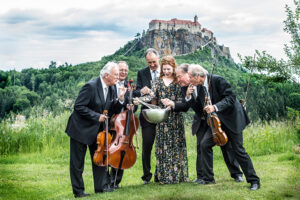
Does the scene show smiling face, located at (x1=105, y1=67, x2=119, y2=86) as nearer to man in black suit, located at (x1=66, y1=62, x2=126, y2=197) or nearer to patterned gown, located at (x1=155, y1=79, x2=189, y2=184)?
man in black suit, located at (x1=66, y1=62, x2=126, y2=197)

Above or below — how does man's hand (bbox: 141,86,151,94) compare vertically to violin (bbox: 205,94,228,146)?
above

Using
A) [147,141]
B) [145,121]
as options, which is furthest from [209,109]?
[147,141]

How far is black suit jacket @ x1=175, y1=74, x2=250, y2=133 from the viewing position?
18.6 feet

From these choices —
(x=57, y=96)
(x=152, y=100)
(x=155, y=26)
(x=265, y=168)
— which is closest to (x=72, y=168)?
(x=152, y=100)

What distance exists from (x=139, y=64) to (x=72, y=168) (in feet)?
106

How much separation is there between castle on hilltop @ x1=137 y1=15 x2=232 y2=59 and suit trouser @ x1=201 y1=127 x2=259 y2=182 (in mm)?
49075

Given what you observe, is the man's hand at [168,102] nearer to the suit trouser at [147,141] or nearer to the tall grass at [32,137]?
the suit trouser at [147,141]

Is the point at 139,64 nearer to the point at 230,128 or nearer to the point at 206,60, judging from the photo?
the point at 206,60

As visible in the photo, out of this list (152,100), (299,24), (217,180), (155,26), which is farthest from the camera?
(155,26)

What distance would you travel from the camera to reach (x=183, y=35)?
67.4 m

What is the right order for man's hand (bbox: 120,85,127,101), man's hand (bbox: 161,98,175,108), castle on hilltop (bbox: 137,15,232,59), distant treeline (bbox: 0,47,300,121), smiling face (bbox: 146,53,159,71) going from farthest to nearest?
castle on hilltop (bbox: 137,15,232,59), distant treeline (bbox: 0,47,300,121), smiling face (bbox: 146,53,159,71), man's hand (bbox: 161,98,175,108), man's hand (bbox: 120,85,127,101)

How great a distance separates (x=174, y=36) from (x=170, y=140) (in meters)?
61.7

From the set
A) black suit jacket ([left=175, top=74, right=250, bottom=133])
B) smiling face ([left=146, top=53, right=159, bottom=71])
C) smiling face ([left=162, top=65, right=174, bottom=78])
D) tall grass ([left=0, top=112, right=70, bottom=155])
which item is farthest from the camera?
tall grass ([left=0, top=112, right=70, bottom=155])

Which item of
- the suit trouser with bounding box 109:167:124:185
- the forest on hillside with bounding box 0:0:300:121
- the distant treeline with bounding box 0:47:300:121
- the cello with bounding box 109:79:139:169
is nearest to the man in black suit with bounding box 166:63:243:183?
the cello with bounding box 109:79:139:169
